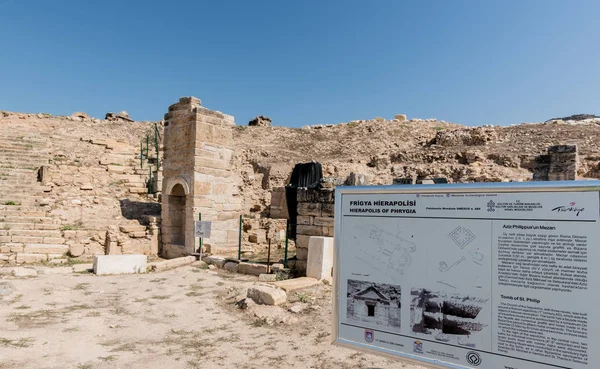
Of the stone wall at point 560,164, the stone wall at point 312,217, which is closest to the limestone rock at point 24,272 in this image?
the stone wall at point 312,217

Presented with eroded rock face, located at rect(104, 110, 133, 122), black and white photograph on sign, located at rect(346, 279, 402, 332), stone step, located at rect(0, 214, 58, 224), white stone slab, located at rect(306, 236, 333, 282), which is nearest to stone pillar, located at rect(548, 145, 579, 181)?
white stone slab, located at rect(306, 236, 333, 282)

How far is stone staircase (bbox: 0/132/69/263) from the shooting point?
10.9 m

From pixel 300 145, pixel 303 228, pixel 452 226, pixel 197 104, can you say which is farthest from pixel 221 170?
pixel 300 145

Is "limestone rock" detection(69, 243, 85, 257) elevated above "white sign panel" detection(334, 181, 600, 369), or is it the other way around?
"white sign panel" detection(334, 181, 600, 369)

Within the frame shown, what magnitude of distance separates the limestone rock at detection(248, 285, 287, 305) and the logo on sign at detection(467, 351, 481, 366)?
4104mm

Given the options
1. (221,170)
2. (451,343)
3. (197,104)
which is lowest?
(451,343)

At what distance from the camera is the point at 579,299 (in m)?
2.32

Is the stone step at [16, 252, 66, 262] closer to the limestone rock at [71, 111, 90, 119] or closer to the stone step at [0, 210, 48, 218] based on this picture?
the stone step at [0, 210, 48, 218]

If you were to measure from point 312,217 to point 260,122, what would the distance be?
933 inches

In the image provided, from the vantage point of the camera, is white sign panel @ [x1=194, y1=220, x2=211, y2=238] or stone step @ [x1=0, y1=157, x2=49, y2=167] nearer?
white sign panel @ [x1=194, y1=220, x2=211, y2=238]

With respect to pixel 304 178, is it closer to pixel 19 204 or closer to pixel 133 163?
pixel 133 163

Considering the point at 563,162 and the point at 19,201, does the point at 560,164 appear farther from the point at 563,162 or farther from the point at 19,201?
the point at 19,201

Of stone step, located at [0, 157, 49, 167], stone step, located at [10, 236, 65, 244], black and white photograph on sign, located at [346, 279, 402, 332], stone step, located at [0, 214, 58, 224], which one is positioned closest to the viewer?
black and white photograph on sign, located at [346, 279, 402, 332]

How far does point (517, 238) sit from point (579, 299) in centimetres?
47
